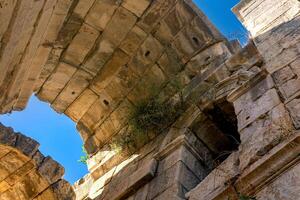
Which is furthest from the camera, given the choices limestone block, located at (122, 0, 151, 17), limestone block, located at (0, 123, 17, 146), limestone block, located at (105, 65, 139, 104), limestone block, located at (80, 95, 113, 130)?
limestone block, located at (80, 95, 113, 130)

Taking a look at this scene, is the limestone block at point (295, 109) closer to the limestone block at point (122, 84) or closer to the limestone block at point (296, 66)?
the limestone block at point (296, 66)

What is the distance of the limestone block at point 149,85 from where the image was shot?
710 centimetres

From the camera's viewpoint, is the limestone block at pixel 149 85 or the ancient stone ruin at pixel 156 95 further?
the limestone block at pixel 149 85

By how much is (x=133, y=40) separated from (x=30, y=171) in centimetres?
261

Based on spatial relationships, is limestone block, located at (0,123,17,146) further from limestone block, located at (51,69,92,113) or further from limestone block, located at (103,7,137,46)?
limestone block, located at (103,7,137,46)

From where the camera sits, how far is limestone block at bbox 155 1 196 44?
703 centimetres

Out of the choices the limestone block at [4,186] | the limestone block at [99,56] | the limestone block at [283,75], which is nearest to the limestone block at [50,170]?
the limestone block at [4,186]

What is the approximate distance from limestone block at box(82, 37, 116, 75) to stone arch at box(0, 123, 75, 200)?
5.62ft

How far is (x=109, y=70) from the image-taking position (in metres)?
7.30

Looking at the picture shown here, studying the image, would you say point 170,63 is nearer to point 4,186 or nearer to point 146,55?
point 146,55

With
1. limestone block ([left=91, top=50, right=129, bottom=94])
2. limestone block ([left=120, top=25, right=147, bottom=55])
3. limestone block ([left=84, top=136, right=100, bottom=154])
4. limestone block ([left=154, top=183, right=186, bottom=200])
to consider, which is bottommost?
limestone block ([left=154, top=183, right=186, bottom=200])

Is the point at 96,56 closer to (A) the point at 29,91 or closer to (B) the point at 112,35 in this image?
(B) the point at 112,35

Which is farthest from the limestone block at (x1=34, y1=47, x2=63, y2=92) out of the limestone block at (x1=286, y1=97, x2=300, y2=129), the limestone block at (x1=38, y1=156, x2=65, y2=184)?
the limestone block at (x1=286, y1=97, x2=300, y2=129)

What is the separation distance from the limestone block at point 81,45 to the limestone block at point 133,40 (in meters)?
0.48
